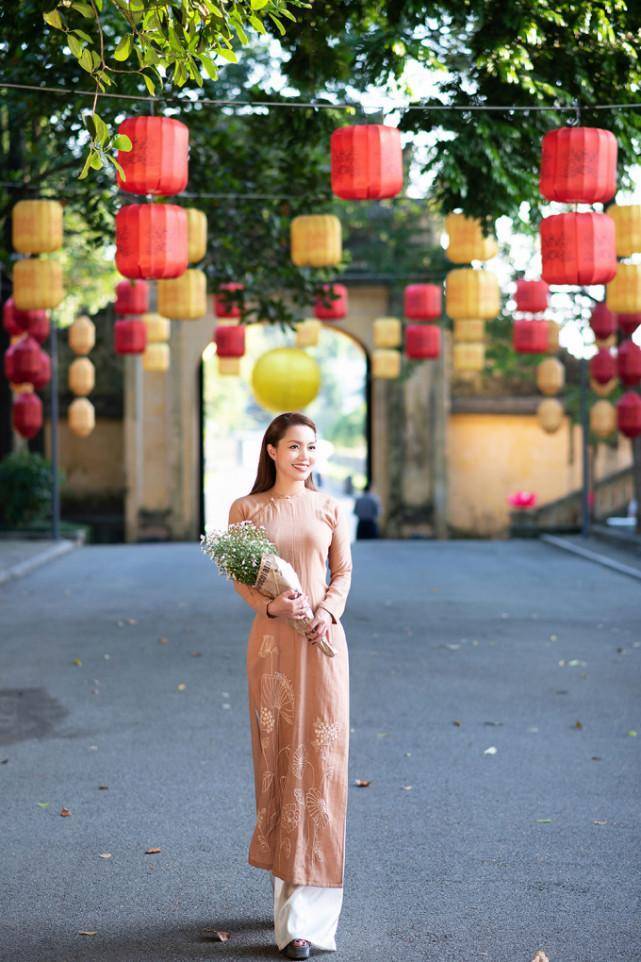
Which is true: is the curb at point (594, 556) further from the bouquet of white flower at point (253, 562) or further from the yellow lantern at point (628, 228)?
the bouquet of white flower at point (253, 562)

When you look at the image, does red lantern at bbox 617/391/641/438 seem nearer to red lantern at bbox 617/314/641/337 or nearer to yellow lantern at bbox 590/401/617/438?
yellow lantern at bbox 590/401/617/438

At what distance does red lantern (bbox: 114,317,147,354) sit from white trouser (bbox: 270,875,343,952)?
573 inches

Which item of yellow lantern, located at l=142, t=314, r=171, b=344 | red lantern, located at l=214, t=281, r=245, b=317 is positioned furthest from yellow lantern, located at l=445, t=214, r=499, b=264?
yellow lantern, located at l=142, t=314, r=171, b=344

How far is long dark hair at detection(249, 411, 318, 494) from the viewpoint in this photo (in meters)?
4.51

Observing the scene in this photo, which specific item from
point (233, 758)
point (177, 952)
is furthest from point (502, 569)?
point (177, 952)

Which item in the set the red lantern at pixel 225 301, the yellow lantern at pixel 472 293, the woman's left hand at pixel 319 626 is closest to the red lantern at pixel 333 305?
the red lantern at pixel 225 301

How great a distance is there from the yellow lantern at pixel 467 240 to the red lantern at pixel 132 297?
16.9 ft

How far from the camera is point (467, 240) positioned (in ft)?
40.1

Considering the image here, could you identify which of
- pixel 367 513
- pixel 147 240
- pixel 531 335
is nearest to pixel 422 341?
pixel 531 335

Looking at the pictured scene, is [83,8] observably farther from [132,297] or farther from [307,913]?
[132,297]

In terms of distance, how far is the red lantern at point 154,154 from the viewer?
29.8 ft

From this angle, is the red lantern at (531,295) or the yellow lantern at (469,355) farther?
the yellow lantern at (469,355)

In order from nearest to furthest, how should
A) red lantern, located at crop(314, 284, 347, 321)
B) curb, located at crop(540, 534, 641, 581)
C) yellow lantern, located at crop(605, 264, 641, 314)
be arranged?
yellow lantern, located at crop(605, 264, 641, 314) < red lantern, located at crop(314, 284, 347, 321) < curb, located at crop(540, 534, 641, 581)

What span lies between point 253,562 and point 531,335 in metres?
15.0
